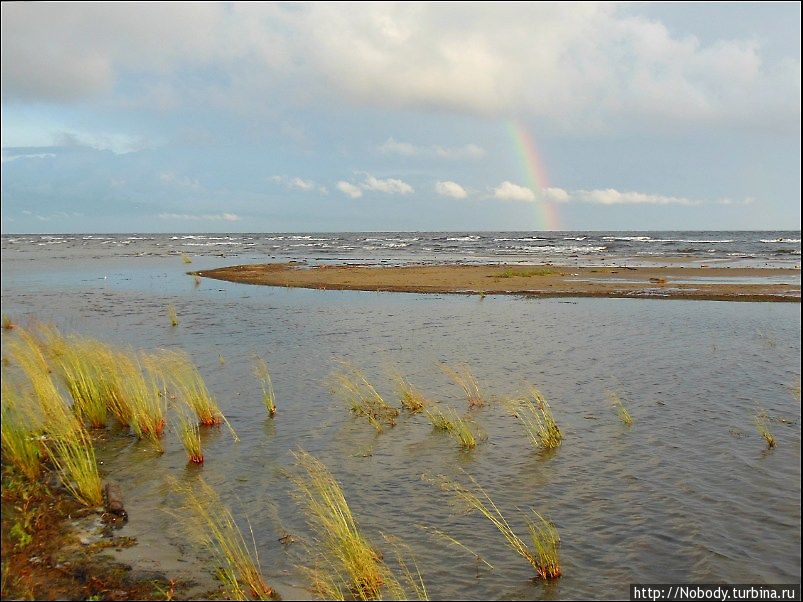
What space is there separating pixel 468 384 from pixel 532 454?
4.28 m

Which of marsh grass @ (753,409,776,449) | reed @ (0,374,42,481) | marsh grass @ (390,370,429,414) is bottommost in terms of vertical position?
marsh grass @ (390,370,429,414)

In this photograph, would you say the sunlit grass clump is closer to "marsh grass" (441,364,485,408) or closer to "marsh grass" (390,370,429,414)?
"marsh grass" (390,370,429,414)

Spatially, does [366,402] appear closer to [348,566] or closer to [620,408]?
[620,408]

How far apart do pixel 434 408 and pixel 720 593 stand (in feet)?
22.1

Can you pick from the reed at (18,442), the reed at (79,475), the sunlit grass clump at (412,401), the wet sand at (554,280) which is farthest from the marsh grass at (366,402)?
the wet sand at (554,280)

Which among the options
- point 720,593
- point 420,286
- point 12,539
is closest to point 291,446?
point 12,539

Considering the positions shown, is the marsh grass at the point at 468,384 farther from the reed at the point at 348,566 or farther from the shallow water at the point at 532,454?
the reed at the point at 348,566

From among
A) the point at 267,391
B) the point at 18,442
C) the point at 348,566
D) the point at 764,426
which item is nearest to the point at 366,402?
the point at 267,391

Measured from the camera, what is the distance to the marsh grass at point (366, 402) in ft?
39.4

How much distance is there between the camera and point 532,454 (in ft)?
33.2

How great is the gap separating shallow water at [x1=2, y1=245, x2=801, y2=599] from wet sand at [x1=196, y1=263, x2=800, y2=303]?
10984 millimetres

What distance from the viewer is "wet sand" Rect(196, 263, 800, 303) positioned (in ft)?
110

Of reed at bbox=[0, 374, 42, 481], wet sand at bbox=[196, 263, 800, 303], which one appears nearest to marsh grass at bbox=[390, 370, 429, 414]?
reed at bbox=[0, 374, 42, 481]

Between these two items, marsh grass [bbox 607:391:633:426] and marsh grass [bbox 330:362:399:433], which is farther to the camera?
marsh grass [bbox 330:362:399:433]
